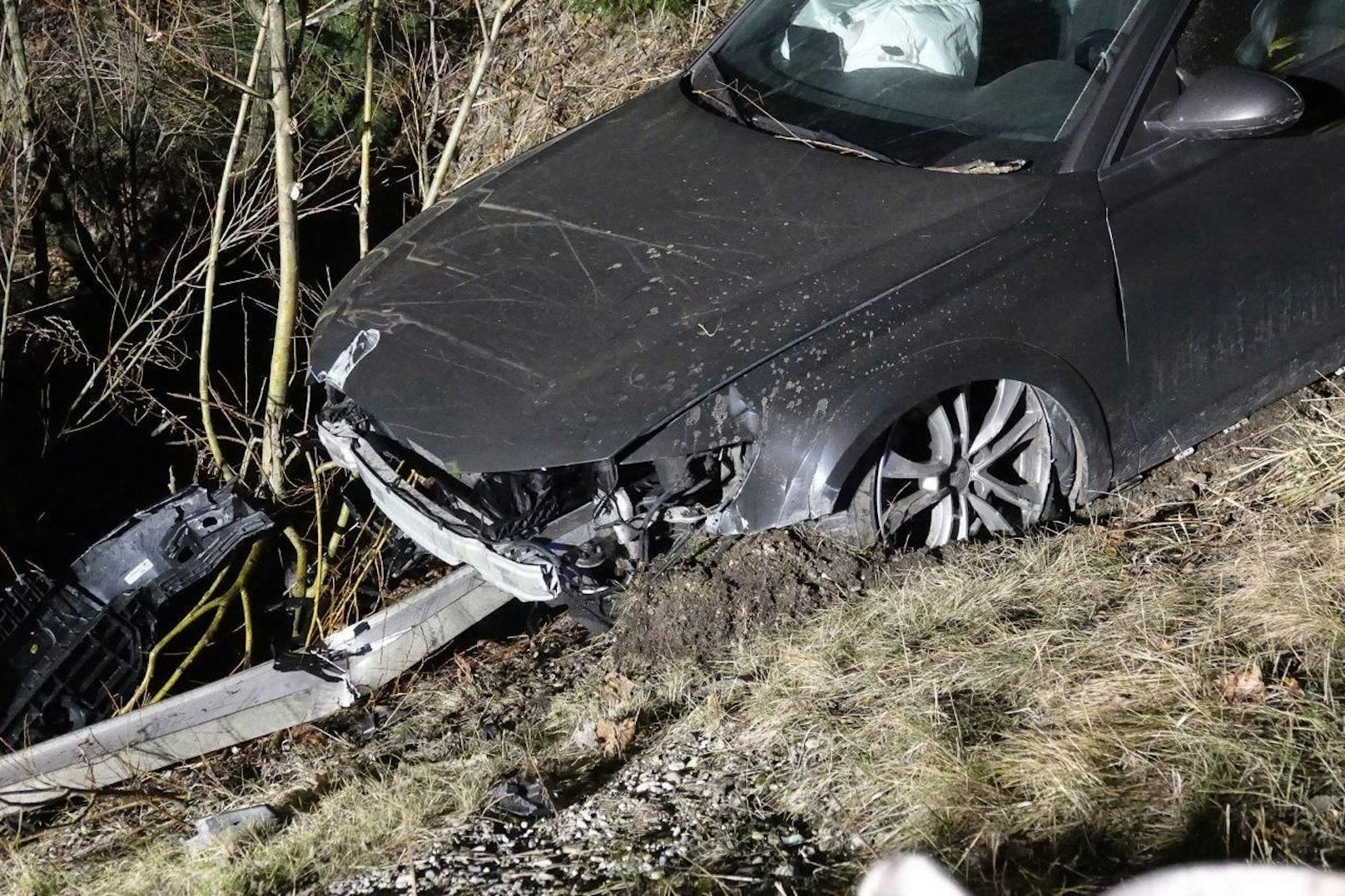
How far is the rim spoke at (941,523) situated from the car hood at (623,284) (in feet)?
2.42

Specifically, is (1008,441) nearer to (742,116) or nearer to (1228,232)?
(1228,232)

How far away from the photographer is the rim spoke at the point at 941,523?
3.65 meters

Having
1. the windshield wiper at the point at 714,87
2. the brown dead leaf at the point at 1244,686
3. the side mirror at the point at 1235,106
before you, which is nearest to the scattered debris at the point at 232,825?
the brown dead leaf at the point at 1244,686

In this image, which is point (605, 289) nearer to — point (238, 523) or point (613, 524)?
point (613, 524)

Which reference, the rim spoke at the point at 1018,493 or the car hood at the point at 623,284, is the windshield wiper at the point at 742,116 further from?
the rim spoke at the point at 1018,493

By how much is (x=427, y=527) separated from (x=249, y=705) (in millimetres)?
922

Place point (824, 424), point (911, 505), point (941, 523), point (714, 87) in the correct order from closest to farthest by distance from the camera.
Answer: point (824, 424)
point (911, 505)
point (941, 523)
point (714, 87)

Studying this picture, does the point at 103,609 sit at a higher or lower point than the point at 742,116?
lower

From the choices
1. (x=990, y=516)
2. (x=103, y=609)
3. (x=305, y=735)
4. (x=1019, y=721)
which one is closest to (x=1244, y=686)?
(x=1019, y=721)

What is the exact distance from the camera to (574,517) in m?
3.32

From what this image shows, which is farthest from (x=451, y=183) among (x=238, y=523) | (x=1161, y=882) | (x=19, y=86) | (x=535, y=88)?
(x=1161, y=882)

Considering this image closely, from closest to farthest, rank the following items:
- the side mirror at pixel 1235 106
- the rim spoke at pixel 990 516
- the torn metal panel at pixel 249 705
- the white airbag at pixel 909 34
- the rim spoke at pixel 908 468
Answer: the side mirror at pixel 1235 106 < the rim spoke at pixel 908 468 < the rim spoke at pixel 990 516 < the torn metal panel at pixel 249 705 < the white airbag at pixel 909 34

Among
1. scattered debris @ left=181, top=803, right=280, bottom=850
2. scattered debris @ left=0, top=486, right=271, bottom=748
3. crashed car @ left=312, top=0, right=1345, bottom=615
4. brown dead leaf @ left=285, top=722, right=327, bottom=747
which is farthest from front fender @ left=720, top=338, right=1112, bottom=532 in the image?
scattered debris @ left=0, top=486, right=271, bottom=748

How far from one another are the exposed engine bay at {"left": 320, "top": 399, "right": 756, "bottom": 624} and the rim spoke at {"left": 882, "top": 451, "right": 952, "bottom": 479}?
17.0 inches
